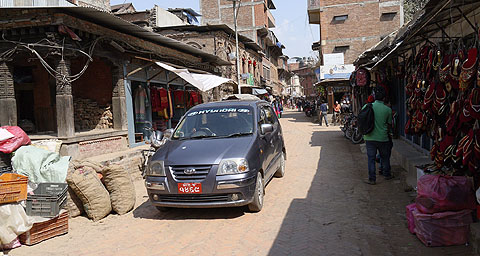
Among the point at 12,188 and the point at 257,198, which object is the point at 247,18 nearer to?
the point at 257,198

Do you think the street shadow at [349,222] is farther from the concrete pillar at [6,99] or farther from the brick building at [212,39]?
the brick building at [212,39]

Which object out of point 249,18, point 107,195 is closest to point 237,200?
point 107,195

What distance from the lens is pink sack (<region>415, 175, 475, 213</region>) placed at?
169 inches

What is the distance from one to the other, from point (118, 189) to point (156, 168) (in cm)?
119

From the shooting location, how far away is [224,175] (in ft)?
18.4

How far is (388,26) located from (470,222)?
3035 centimetres

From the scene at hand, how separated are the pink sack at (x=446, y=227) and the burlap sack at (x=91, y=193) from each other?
4.96 meters

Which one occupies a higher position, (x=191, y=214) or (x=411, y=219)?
(x=411, y=219)

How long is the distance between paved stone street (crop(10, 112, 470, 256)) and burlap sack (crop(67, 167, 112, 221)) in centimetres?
19

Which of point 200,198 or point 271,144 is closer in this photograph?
point 200,198

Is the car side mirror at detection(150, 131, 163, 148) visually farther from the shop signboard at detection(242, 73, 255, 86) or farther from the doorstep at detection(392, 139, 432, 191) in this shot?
the shop signboard at detection(242, 73, 255, 86)

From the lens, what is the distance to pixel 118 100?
1177 cm

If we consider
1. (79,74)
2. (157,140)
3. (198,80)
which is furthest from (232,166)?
(198,80)

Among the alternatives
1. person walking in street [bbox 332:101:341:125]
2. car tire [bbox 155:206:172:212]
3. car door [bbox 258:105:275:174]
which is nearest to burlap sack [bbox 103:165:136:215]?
car tire [bbox 155:206:172:212]
